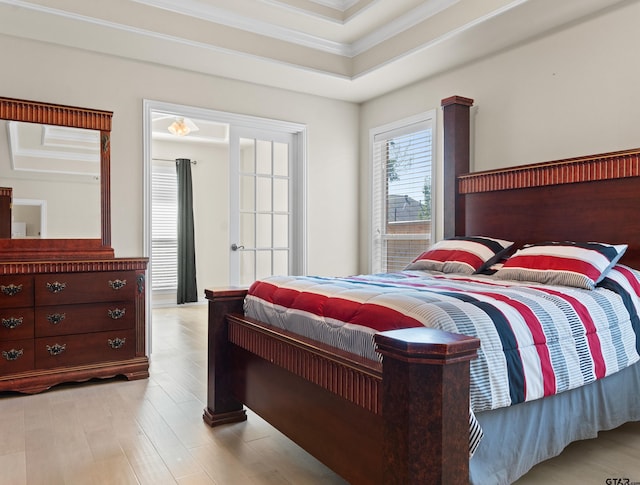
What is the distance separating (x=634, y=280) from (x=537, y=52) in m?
1.81

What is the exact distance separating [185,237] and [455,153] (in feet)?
14.7

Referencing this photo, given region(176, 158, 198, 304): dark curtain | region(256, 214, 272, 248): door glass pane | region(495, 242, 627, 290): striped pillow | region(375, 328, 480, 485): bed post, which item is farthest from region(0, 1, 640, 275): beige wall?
region(176, 158, 198, 304): dark curtain

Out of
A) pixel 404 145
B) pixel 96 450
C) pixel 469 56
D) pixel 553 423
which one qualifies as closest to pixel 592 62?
pixel 469 56

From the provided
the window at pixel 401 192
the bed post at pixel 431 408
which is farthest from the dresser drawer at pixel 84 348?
the bed post at pixel 431 408

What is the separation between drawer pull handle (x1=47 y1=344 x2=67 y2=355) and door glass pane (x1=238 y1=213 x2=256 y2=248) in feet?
5.64

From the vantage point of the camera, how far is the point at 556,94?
10.7ft

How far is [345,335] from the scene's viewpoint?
1698 mm

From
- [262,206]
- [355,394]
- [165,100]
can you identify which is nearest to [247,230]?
[262,206]

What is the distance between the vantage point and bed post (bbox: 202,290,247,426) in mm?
2480

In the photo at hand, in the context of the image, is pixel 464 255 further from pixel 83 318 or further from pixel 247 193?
pixel 83 318

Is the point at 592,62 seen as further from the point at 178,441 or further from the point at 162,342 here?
the point at 162,342

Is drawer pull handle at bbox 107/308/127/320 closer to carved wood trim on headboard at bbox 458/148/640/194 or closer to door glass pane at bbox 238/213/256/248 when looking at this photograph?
door glass pane at bbox 238/213/256/248

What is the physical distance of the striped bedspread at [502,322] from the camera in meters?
1.49

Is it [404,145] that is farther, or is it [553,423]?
[404,145]
